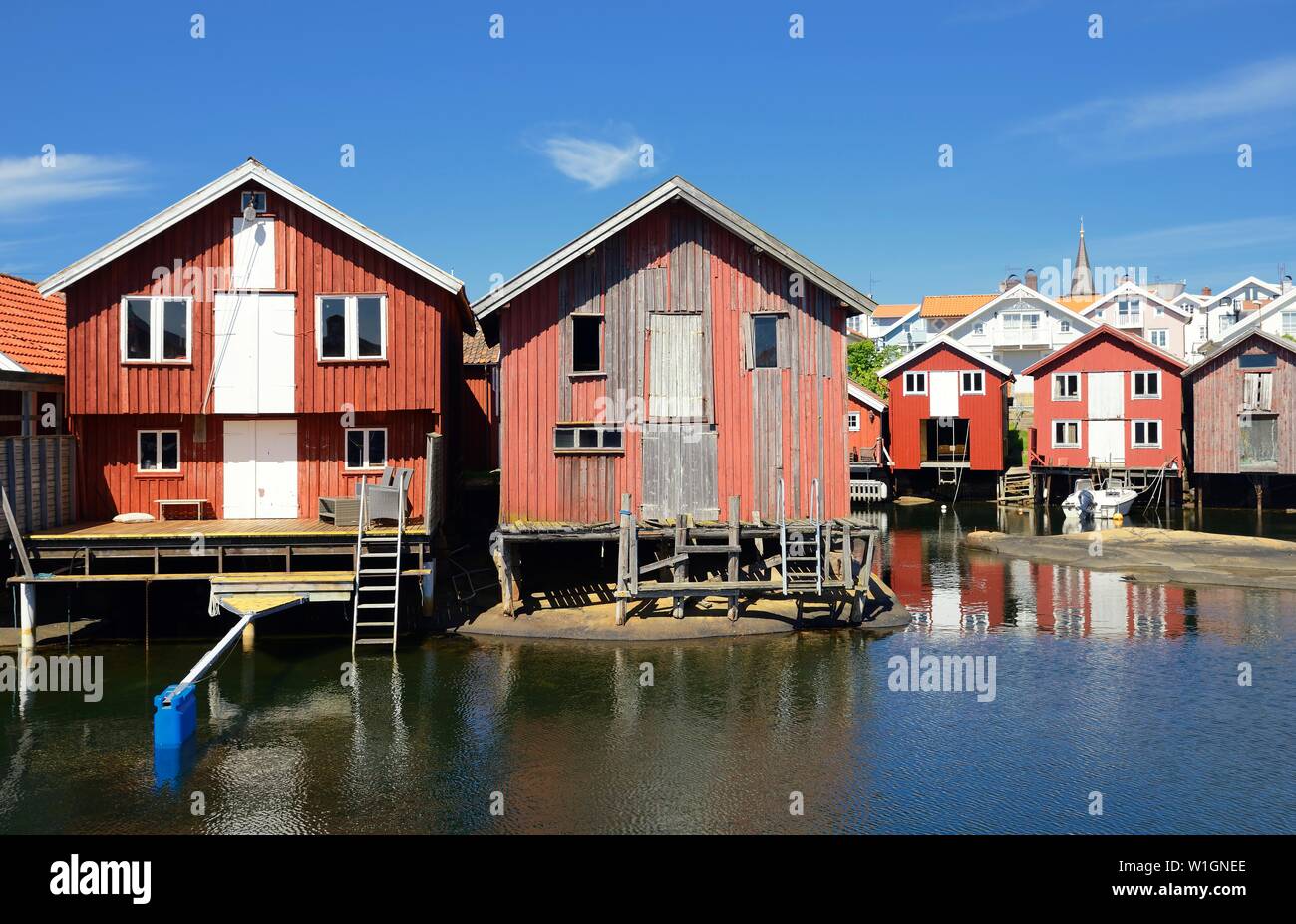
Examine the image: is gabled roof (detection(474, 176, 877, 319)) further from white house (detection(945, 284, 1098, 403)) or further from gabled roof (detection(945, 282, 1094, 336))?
white house (detection(945, 284, 1098, 403))

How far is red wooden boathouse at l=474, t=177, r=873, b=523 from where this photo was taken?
964 inches

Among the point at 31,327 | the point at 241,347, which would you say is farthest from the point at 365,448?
the point at 31,327

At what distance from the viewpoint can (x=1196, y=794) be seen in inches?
539

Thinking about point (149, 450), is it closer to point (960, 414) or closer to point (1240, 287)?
point (960, 414)

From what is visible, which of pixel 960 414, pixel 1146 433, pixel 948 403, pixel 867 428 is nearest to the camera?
pixel 1146 433

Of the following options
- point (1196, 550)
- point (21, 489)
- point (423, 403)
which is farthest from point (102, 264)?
point (1196, 550)

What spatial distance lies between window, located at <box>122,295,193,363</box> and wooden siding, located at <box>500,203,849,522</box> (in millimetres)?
7740

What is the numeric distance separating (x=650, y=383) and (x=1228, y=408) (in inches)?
1425

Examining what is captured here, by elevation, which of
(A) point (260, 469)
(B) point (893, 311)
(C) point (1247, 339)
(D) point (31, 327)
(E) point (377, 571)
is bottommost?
(E) point (377, 571)

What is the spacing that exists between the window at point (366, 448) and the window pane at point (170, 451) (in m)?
4.15

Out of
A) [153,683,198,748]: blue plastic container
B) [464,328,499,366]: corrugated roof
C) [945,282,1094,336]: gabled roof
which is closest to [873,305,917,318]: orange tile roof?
[945,282,1094,336]: gabled roof

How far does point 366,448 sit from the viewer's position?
995 inches
